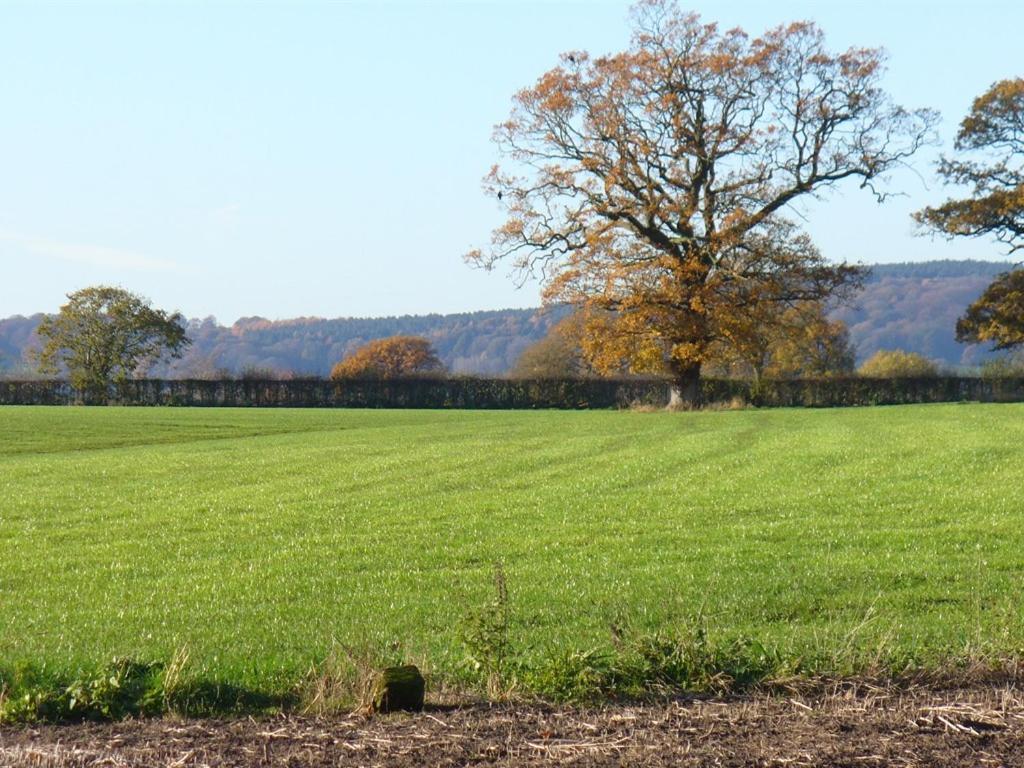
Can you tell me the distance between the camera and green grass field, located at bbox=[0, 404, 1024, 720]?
8.85 metres

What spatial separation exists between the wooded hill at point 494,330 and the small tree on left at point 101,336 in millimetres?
57096

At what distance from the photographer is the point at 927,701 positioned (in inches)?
270

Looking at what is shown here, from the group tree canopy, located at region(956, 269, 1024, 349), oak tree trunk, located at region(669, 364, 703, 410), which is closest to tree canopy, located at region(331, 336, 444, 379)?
oak tree trunk, located at region(669, 364, 703, 410)

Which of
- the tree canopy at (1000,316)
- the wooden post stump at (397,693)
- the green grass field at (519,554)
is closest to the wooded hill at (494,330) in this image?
the tree canopy at (1000,316)

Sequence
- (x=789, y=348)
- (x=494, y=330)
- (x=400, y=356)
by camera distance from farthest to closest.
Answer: (x=494, y=330)
(x=400, y=356)
(x=789, y=348)

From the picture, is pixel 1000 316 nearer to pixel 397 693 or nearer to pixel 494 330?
pixel 397 693

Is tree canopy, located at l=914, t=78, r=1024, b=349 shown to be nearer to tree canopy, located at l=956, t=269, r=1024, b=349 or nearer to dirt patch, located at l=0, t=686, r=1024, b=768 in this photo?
tree canopy, located at l=956, t=269, r=1024, b=349

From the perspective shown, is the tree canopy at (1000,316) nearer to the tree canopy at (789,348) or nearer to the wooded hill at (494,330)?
the tree canopy at (789,348)

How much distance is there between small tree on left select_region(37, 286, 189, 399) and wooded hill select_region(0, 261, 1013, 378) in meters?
57.1

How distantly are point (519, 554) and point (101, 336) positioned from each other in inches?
2934

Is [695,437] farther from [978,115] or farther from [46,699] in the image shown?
[978,115]

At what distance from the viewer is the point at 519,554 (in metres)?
13.4

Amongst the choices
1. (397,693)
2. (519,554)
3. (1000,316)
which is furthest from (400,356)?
(397,693)

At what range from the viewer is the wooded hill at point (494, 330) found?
15000cm
